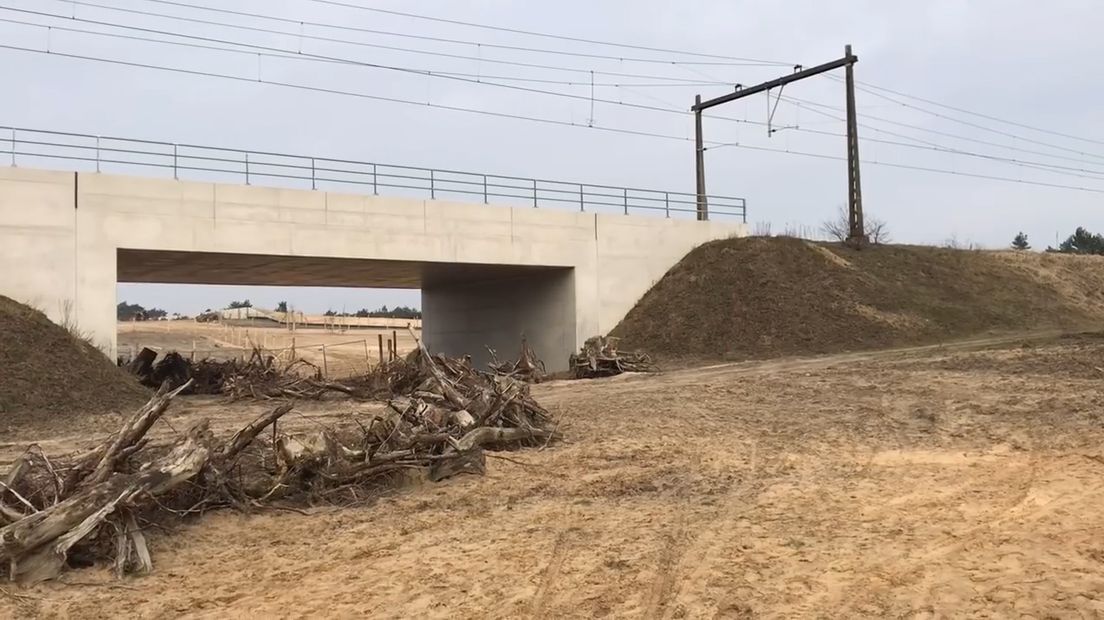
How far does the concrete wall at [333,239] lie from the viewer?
18.6m

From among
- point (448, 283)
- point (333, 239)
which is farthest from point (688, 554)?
point (448, 283)

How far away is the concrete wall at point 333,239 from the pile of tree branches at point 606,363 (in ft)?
13.3

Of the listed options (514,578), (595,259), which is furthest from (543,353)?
(514,578)

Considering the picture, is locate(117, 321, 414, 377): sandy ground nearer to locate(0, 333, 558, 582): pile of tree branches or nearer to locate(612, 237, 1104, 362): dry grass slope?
locate(612, 237, 1104, 362): dry grass slope

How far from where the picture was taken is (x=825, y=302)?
87.4 feet

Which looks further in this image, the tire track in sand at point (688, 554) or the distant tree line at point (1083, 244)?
the distant tree line at point (1083, 244)

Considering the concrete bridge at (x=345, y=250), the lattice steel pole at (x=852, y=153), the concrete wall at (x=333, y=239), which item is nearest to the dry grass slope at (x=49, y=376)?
the concrete wall at (x=333, y=239)

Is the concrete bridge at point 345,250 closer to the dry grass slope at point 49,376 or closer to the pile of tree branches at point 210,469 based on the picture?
the dry grass slope at point 49,376

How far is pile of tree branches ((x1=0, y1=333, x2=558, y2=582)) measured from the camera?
21.4ft

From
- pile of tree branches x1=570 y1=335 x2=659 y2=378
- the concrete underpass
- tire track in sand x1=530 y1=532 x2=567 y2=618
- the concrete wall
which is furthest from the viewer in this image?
the concrete underpass

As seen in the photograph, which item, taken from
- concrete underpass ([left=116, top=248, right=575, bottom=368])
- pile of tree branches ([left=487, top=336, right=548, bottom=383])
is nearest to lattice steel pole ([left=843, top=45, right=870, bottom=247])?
concrete underpass ([left=116, top=248, right=575, bottom=368])

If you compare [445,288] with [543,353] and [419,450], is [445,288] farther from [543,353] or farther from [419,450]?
[419,450]

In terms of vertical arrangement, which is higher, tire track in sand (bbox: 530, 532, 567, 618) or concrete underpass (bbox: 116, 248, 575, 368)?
concrete underpass (bbox: 116, 248, 575, 368)

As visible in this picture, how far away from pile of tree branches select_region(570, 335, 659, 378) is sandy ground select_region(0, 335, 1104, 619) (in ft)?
28.2
